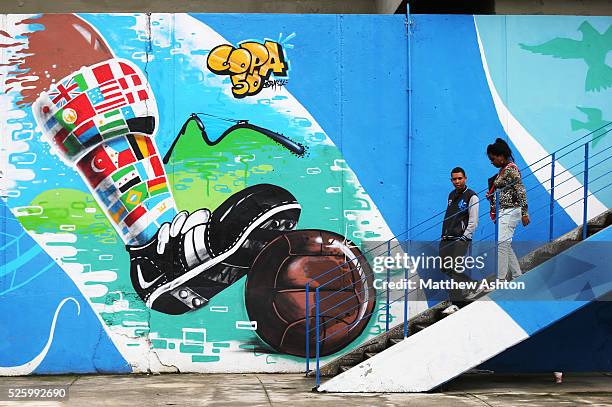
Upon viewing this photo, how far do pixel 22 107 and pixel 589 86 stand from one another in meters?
7.55

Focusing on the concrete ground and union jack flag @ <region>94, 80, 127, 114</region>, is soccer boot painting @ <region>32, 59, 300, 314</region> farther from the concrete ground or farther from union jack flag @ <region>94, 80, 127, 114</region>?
the concrete ground

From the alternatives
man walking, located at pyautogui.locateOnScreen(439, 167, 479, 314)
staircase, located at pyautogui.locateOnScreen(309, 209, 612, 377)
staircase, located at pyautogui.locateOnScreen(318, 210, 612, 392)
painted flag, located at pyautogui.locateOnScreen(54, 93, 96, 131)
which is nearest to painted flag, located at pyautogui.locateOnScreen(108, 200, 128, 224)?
painted flag, located at pyautogui.locateOnScreen(54, 93, 96, 131)

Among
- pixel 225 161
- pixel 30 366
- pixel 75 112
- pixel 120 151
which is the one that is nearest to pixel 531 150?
pixel 225 161

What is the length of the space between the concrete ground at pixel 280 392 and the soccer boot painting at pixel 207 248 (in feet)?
3.60

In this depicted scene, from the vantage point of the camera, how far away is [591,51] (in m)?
12.2

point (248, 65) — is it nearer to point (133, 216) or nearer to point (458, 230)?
point (133, 216)

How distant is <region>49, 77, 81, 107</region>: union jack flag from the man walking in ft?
16.4

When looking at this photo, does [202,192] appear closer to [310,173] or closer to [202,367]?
[310,173]

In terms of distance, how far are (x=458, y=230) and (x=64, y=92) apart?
538 cm

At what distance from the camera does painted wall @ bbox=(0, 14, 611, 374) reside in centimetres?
1166

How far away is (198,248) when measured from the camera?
11836mm

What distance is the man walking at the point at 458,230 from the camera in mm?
10789

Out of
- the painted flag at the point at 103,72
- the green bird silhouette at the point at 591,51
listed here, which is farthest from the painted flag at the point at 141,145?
the green bird silhouette at the point at 591,51

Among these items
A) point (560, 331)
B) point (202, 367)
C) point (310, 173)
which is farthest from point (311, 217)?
point (560, 331)
